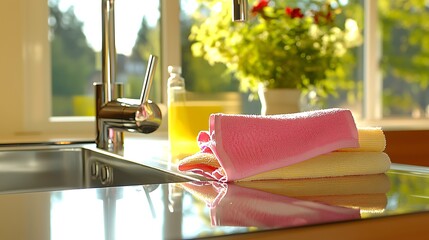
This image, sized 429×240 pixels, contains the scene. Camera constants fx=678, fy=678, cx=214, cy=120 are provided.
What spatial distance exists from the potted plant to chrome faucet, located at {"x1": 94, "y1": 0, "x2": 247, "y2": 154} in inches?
20.6

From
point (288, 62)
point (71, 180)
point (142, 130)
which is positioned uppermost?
point (288, 62)

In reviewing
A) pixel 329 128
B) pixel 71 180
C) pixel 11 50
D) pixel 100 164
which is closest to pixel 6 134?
pixel 11 50

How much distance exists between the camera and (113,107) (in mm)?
1420

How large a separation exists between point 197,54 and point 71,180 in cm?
75

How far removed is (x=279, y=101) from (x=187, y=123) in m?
0.59

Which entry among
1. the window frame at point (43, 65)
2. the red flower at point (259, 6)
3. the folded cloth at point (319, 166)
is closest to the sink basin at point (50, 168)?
the window frame at point (43, 65)

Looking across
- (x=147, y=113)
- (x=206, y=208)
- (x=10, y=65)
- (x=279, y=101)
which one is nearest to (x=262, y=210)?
(x=206, y=208)

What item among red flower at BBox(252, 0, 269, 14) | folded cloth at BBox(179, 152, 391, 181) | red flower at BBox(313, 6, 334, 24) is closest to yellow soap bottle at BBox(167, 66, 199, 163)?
folded cloth at BBox(179, 152, 391, 181)

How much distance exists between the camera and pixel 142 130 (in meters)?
1.33

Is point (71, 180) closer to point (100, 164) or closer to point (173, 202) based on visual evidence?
point (100, 164)

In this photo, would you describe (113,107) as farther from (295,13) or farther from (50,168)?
(295,13)

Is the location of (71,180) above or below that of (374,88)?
below

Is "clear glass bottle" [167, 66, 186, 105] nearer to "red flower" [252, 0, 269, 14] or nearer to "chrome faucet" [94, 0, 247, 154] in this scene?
"chrome faucet" [94, 0, 247, 154]

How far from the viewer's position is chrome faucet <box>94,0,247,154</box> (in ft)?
4.32
